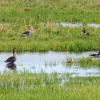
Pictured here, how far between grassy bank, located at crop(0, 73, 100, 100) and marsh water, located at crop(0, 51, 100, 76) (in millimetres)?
1456

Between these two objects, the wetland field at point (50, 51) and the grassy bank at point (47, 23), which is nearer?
the wetland field at point (50, 51)

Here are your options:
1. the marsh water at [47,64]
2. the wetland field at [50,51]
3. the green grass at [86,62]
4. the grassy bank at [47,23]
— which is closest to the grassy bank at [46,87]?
the wetland field at [50,51]

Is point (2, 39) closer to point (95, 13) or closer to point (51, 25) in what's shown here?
point (51, 25)

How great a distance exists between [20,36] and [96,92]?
515 inches

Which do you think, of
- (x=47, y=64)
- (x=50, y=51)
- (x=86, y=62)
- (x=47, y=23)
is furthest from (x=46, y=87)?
(x=47, y=23)

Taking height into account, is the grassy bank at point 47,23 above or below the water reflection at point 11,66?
below

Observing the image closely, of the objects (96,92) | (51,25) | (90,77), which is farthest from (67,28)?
(96,92)

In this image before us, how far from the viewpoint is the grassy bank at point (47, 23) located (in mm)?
27391

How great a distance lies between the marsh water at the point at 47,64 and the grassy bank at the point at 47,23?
3.53ft

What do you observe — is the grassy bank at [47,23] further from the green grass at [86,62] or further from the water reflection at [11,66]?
the green grass at [86,62]

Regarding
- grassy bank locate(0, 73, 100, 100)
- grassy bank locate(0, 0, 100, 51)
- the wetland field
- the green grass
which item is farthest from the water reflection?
grassy bank locate(0, 0, 100, 51)

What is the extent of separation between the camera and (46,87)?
1759cm

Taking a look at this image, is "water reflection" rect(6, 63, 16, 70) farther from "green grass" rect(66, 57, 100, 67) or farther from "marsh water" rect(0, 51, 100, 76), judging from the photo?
"green grass" rect(66, 57, 100, 67)

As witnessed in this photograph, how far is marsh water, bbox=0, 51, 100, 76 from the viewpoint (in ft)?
70.0
